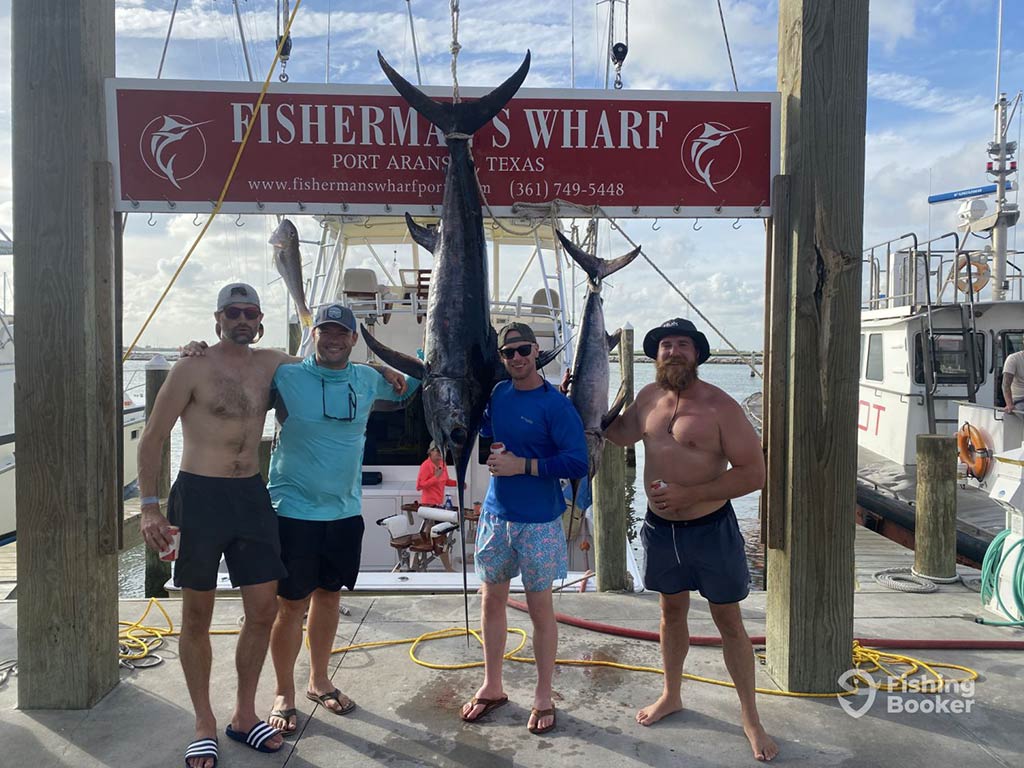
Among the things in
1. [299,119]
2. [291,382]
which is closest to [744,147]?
[299,119]

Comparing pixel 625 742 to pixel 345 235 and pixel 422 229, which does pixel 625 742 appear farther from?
pixel 345 235

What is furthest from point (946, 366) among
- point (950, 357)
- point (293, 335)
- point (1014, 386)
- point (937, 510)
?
point (293, 335)

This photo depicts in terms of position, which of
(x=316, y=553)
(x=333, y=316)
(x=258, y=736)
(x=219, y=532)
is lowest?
(x=258, y=736)

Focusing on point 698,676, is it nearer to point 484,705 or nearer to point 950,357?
point 484,705

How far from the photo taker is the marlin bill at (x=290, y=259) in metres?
4.06

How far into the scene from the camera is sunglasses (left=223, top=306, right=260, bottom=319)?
2.76 meters

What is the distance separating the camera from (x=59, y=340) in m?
2.95

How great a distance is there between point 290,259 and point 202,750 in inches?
95.1

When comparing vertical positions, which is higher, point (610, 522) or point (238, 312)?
point (238, 312)

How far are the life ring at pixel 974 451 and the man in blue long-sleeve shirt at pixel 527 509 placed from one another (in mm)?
6831

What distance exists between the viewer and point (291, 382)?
9.33ft

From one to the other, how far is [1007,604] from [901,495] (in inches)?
217

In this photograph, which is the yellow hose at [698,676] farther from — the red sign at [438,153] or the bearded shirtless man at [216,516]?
the red sign at [438,153]

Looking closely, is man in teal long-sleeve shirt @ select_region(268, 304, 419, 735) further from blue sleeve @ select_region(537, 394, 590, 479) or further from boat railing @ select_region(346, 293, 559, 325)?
boat railing @ select_region(346, 293, 559, 325)
